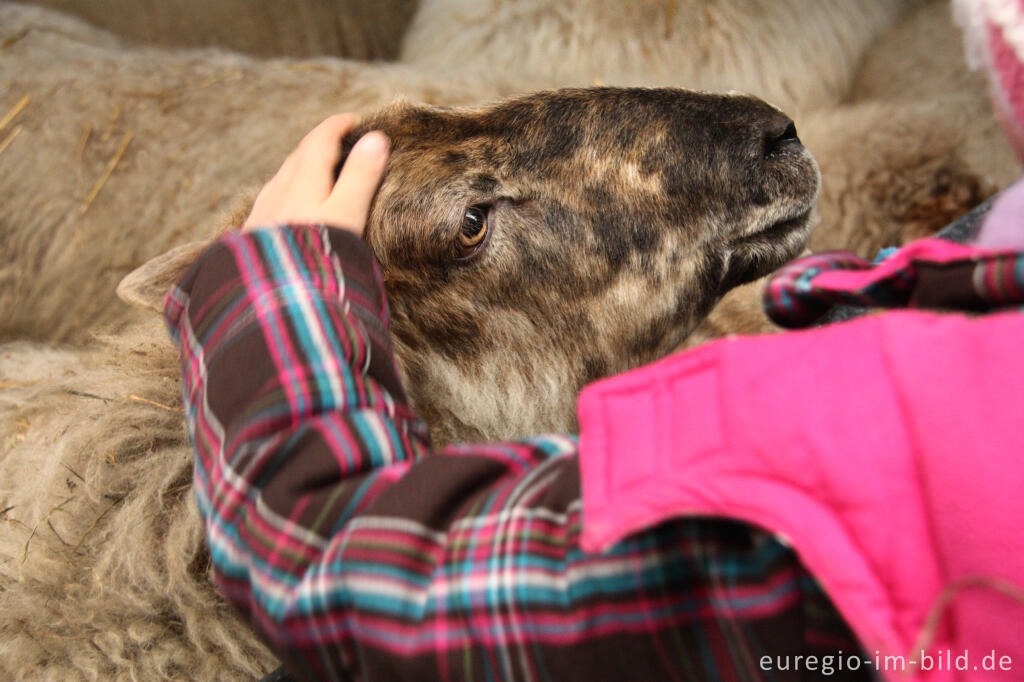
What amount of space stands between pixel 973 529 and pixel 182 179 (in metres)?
2.30

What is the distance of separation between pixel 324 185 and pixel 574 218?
459mm

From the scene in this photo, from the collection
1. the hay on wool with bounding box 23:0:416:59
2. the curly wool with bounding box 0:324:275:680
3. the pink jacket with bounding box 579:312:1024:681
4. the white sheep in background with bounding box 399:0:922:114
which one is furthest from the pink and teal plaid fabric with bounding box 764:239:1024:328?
the hay on wool with bounding box 23:0:416:59

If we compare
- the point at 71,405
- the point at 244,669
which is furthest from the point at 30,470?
the point at 244,669

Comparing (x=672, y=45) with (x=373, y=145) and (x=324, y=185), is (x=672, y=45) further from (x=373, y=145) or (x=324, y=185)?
(x=324, y=185)

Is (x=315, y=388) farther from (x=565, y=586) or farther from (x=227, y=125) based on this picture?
(x=227, y=125)

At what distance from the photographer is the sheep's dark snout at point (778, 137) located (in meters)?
A: 1.40

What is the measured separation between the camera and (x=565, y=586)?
712mm

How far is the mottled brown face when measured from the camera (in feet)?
4.50

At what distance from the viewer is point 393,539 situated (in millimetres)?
778

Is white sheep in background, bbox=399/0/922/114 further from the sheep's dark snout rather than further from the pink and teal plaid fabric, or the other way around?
the pink and teal plaid fabric

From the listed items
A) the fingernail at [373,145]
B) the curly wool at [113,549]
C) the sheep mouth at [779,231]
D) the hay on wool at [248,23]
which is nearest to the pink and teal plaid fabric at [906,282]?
the sheep mouth at [779,231]

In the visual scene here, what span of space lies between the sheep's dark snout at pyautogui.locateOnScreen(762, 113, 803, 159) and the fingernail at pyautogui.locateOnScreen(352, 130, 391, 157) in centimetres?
70

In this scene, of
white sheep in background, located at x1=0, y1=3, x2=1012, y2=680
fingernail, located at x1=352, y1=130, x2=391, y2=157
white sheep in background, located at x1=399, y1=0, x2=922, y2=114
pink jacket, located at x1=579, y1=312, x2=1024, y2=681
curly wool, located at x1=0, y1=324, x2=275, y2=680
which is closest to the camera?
pink jacket, located at x1=579, y1=312, x2=1024, y2=681

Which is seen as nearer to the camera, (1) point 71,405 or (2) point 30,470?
(2) point 30,470
